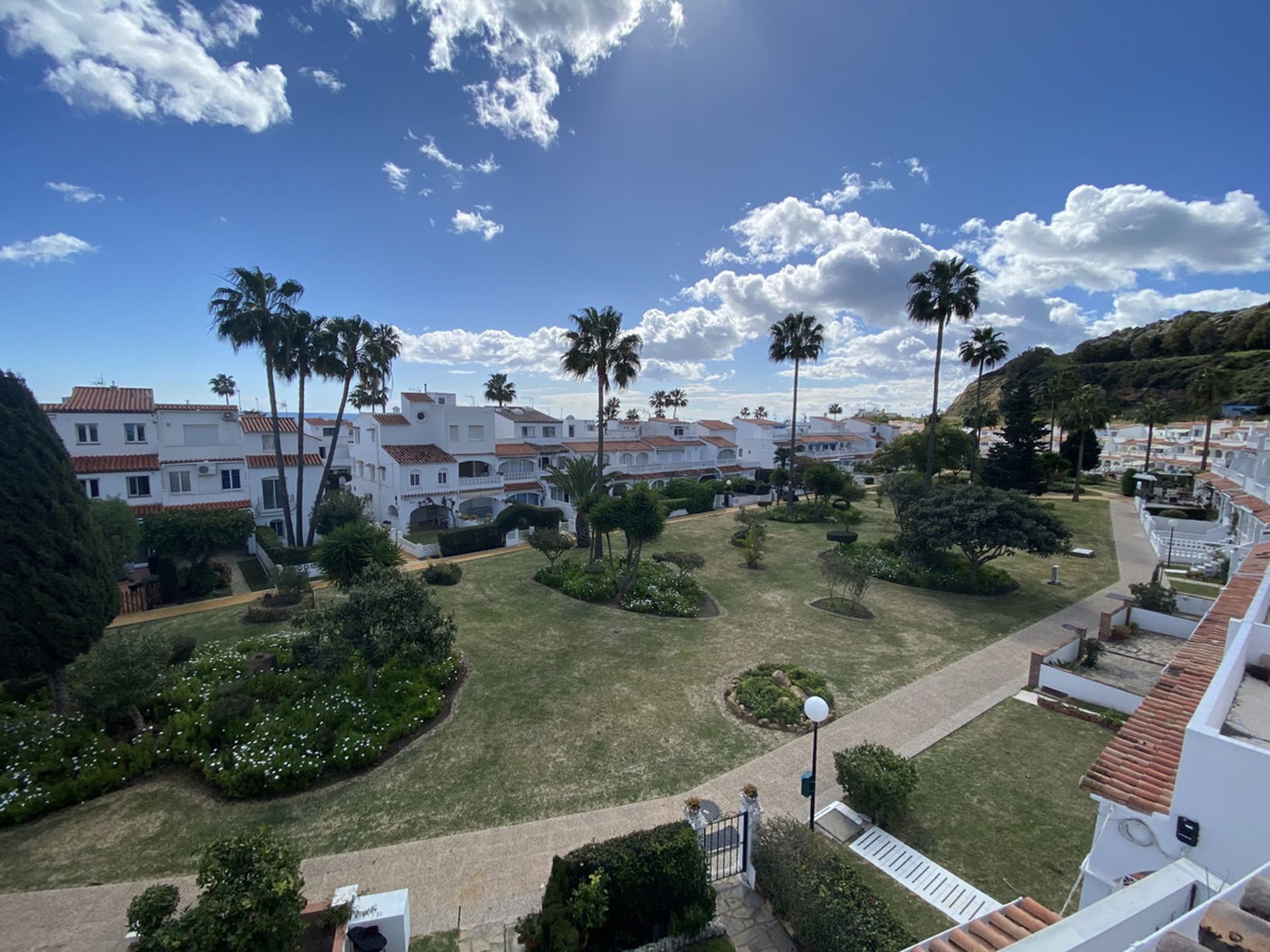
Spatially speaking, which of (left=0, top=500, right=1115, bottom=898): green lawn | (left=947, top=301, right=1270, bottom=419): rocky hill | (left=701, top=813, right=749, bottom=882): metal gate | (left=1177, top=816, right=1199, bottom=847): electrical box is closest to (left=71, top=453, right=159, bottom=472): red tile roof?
(left=0, top=500, right=1115, bottom=898): green lawn

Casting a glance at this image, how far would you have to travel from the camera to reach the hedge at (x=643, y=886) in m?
7.82

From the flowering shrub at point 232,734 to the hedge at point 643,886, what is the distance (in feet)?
22.6

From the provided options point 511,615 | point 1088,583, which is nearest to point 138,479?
point 511,615

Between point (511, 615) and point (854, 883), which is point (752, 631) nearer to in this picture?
point (511, 615)

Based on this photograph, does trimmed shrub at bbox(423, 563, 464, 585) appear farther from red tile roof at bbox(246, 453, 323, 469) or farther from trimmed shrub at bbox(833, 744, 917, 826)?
trimmed shrub at bbox(833, 744, 917, 826)

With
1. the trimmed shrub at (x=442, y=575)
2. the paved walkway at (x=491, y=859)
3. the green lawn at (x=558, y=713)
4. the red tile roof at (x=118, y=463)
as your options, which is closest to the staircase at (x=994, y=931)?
the paved walkway at (x=491, y=859)

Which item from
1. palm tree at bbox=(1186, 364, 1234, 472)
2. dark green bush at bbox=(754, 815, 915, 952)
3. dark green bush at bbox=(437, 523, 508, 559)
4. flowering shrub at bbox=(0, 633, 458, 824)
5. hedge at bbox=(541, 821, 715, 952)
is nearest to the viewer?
dark green bush at bbox=(754, 815, 915, 952)

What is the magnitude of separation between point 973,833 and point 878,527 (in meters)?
32.0

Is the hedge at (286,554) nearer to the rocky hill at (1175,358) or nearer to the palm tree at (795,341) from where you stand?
the palm tree at (795,341)

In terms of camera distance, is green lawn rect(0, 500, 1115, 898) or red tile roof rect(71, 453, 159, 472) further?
red tile roof rect(71, 453, 159, 472)

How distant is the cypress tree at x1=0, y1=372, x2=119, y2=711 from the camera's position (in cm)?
1212

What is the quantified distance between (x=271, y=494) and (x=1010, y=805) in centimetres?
3983

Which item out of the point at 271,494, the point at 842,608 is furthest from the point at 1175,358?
the point at 271,494

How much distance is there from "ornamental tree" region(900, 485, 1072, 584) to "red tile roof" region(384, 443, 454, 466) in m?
31.0
